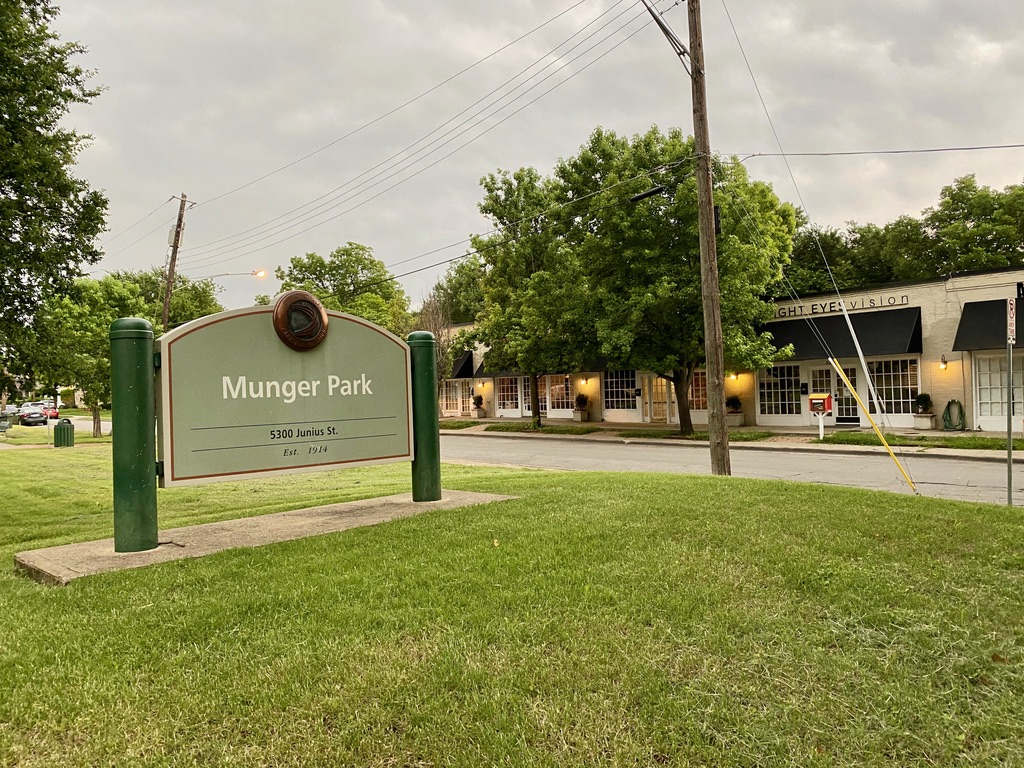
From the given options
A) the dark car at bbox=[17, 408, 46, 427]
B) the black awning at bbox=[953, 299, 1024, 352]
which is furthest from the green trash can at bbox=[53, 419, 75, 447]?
the black awning at bbox=[953, 299, 1024, 352]

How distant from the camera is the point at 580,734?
2.61 meters

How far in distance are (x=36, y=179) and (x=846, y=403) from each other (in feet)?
77.9

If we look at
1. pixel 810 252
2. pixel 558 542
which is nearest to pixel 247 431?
pixel 558 542

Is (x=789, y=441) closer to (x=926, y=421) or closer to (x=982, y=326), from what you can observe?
(x=926, y=421)

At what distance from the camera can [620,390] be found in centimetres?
3164

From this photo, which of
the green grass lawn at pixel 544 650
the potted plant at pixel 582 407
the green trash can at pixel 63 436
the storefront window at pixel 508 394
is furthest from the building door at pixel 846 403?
the green trash can at pixel 63 436

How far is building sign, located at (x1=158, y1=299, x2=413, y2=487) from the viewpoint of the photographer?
19.5 ft

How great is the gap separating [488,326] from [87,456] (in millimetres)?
16875

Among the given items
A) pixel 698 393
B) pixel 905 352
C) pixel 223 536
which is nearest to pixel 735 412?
pixel 698 393

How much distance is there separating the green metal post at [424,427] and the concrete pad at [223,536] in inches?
8.0

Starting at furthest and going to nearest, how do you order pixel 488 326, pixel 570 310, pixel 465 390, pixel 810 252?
pixel 810 252 < pixel 465 390 < pixel 488 326 < pixel 570 310

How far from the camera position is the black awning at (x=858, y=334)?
21891mm

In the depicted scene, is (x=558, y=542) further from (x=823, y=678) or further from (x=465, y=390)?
(x=465, y=390)

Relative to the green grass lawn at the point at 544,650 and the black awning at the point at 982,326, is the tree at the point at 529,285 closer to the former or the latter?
the black awning at the point at 982,326
